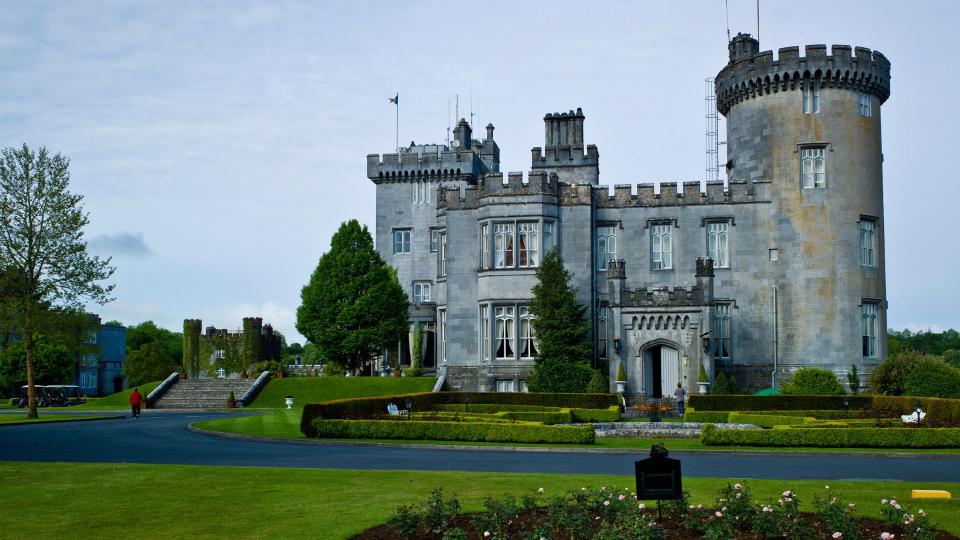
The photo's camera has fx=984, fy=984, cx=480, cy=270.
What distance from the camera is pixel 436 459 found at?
2591 cm

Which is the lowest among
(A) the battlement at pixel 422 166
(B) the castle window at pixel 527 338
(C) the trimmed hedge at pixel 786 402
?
(C) the trimmed hedge at pixel 786 402

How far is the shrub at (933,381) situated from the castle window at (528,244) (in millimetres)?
19503

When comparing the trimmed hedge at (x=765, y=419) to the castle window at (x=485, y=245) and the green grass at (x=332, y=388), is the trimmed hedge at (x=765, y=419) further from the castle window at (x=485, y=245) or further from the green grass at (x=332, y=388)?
the green grass at (x=332, y=388)

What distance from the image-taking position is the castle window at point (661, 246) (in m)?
55.3

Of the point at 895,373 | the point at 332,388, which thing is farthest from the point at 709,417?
the point at 332,388

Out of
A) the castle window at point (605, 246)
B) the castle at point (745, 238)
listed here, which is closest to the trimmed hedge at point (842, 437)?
the castle at point (745, 238)

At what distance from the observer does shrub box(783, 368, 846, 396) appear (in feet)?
163

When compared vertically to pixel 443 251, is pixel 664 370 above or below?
below

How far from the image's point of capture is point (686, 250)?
54.9 m

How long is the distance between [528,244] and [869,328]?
18.9 meters

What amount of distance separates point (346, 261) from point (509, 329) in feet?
55.4

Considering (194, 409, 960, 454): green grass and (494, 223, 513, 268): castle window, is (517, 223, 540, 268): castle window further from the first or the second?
(194, 409, 960, 454): green grass

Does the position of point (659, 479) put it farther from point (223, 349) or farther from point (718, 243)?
point (223, 349)

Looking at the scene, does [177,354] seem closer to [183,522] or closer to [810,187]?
[810,187]
